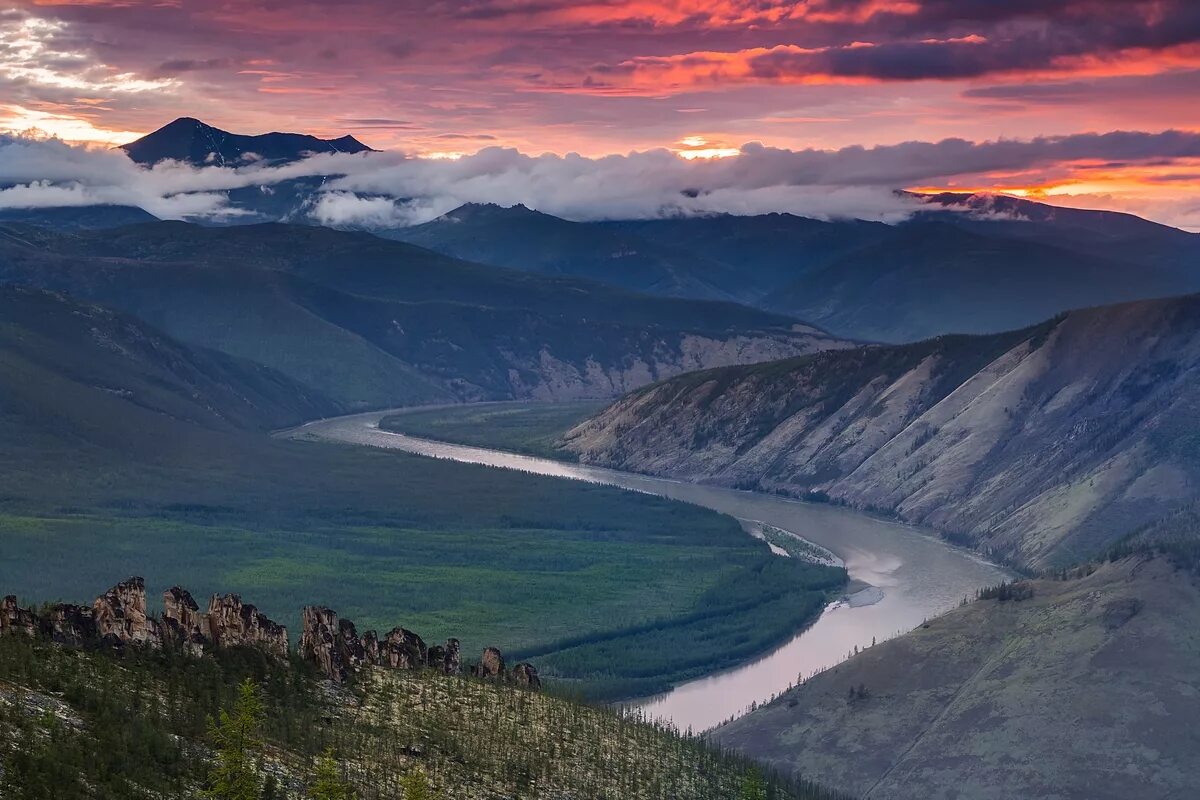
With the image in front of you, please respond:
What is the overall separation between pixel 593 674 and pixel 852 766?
106 ft

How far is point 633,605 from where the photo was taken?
522 feet

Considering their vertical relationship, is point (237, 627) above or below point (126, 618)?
below

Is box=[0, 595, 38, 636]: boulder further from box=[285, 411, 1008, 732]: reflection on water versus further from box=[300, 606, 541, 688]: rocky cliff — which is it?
box=[285, 411, 1008, 732]: reflection on water

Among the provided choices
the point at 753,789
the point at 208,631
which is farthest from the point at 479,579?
the point at 208,631

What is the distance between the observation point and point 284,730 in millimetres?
67875

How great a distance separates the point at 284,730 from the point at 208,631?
852cm

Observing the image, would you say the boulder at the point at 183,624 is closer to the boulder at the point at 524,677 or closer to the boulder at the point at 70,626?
the boulder at the point at 70,626

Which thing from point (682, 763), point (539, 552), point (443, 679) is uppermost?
point (443, 679)

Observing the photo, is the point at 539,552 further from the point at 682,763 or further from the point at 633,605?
the point at 682,763

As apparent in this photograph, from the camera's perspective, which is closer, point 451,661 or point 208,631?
point 208,631

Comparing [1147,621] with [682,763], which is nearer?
[682,763]

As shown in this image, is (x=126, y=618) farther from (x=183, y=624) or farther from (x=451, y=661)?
(x=451, y=661)

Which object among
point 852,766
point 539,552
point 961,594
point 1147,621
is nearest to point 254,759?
point 852,766

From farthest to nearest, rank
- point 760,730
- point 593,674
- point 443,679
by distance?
point 593,674 < point 760,730 < point 443,679
